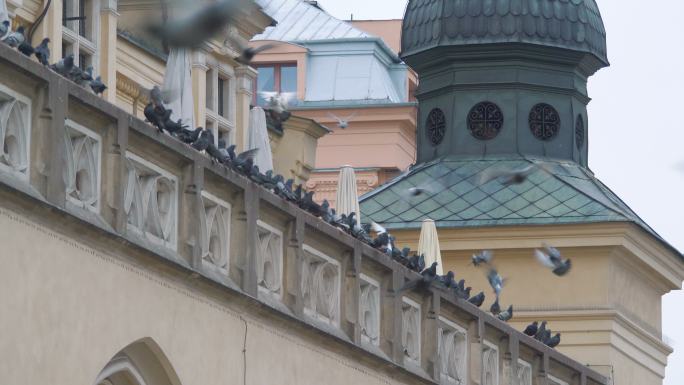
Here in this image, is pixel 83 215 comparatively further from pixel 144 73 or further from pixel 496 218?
pixel 496 218

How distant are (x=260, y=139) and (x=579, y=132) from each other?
21.8m

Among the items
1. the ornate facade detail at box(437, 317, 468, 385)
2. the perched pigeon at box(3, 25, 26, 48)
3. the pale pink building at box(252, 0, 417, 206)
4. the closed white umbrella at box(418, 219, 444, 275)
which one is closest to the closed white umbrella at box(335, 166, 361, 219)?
the closed white umbrella at box(418, 219, 444, 275)

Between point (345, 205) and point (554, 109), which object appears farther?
point (554, 109)

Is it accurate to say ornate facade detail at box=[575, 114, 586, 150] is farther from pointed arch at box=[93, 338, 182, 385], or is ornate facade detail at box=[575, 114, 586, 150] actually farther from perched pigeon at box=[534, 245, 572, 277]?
pointed arch at box=[93, 338, 182, 385]

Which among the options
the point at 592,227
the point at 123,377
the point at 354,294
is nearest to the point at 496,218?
the point at 592,227

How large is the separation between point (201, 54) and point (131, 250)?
541 inches

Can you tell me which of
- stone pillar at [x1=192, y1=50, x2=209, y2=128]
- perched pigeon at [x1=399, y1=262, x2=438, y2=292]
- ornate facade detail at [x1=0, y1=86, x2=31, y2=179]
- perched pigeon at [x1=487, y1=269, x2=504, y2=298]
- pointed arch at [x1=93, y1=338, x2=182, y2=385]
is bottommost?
pointed arch at [x1=93, y1=338, x2=182, y2=385]

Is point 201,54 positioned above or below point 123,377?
above

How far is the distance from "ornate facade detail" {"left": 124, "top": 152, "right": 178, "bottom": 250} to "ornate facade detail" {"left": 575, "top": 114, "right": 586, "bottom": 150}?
31987mm

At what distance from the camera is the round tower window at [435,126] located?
203 feet

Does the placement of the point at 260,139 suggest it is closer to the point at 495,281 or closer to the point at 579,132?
the point at 495,281

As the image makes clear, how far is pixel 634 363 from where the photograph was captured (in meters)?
58.3

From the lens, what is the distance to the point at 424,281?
37.6 m

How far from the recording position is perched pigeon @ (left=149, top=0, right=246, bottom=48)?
27791mm
